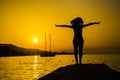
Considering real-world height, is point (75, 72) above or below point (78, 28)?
below

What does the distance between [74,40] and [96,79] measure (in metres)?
3.39

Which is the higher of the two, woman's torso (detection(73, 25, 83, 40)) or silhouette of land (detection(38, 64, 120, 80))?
woman's torso (detection(73, 25, 83, 40))

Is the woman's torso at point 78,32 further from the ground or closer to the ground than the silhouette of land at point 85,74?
further from the ground

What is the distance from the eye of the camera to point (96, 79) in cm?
1537

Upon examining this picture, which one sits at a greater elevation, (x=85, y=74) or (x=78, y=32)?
(x=78, y=32)

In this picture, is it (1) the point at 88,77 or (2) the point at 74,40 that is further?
(2) the point at 74,40

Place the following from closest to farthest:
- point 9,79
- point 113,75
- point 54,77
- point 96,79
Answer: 1. point 96,79
2. point 113,75
3. point 54,77
4. point 9,79

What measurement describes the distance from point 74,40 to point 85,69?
6.52ft

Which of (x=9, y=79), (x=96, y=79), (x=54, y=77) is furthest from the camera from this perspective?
(x=9, y=79)

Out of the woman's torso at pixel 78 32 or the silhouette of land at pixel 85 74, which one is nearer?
the silhouette of land at pixel 85 74

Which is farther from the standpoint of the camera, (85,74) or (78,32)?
(78,32)

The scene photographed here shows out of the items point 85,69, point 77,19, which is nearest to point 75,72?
point 85,69

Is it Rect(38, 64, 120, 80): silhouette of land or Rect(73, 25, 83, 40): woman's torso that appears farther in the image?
Rect(73, 25, 83, 40): woman's torso

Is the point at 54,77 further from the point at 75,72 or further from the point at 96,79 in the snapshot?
the point at 96,79
